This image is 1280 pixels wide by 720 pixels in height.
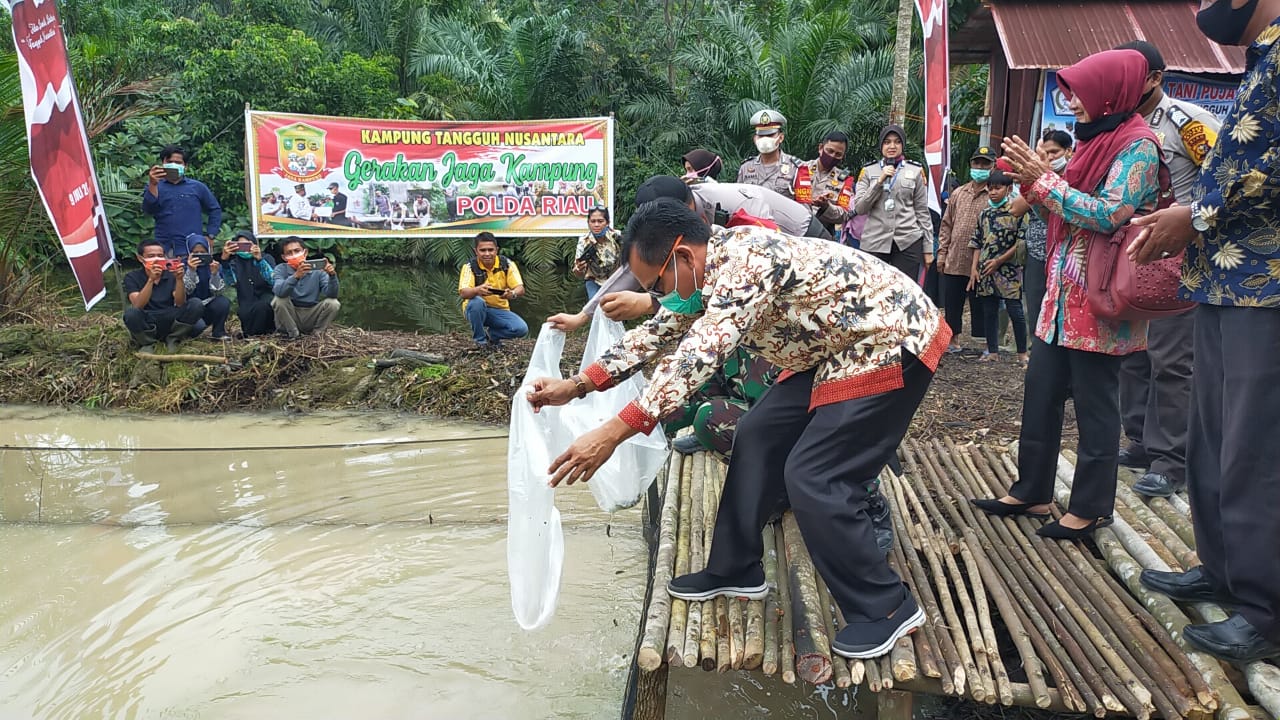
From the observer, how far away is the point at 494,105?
14.0 metres

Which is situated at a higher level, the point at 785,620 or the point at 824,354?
the point at 824,354

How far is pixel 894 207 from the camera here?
19.7ft

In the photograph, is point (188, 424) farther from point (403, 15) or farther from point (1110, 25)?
point (403, 15)

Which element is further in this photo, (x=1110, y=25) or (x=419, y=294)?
(x=419, y=294)

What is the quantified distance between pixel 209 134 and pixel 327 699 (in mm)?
14325

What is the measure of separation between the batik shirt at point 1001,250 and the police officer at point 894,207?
2.00 ft

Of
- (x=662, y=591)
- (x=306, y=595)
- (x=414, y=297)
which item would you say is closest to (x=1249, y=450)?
(x=662, y=591)

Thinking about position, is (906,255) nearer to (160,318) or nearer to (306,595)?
(306,595)

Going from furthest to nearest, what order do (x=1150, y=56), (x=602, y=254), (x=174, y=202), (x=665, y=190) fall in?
(x=174, y=202), (x=602, y=254), (x=665, y=190), (x=1150, y=56)

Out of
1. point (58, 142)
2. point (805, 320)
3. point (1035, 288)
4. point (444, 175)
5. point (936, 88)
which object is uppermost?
point (936, 88)

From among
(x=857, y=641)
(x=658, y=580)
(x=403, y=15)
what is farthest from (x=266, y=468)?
(x=403, y=15)

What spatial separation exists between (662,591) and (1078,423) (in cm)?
142

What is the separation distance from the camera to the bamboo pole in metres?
2.23

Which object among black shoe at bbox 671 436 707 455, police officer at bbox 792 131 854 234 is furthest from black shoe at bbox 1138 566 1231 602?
police officer at bbox 792 131 854 234
